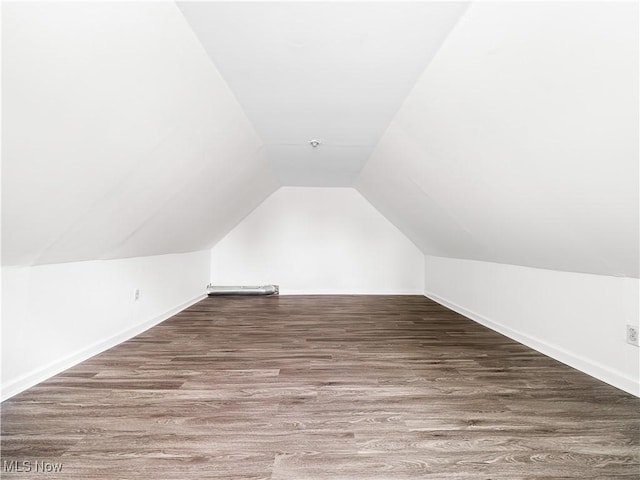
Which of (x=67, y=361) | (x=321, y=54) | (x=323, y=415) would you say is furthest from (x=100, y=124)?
(x=323, y=415)

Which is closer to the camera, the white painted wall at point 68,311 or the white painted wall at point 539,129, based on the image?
the white painted wall at point 539,129

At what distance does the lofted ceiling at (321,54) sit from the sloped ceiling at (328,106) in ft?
0.03

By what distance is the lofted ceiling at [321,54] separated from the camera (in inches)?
55.0

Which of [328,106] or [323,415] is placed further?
[328,106]

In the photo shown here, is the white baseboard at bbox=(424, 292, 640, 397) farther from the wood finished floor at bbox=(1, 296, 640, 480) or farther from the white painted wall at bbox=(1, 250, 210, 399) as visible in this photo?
the white painted wall at bbox=(1, 250, 210, 399)

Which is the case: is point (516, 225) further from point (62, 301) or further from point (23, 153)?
point (62, 301)

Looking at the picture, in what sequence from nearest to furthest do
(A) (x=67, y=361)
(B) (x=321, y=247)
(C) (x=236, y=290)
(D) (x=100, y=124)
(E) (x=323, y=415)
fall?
(D) (x=100, y=124) → (E) (x=323, y=415) → (A) (x=67, y=361) → (C) (x=236, y=290) → (B) (x=321, y=247)

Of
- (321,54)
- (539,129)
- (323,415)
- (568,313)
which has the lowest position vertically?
(323,415)

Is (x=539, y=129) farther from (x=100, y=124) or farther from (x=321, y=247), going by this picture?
(x=321, y=247)

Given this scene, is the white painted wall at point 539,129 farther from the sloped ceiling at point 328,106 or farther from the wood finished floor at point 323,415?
the wood finished floor at point 323,415

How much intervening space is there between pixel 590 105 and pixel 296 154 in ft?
8.95

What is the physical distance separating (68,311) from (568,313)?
393 centimetres

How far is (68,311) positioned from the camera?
2.22 metres

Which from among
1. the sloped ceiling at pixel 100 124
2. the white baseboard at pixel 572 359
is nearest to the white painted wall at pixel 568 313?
the white baseboard at pixel 572 359
